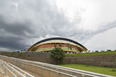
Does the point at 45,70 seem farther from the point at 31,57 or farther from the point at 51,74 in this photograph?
the point at 31,57

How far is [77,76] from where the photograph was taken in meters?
5.16

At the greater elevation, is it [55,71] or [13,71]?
[13,71]

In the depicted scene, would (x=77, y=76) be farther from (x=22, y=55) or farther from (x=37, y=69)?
(x=22, y=55)

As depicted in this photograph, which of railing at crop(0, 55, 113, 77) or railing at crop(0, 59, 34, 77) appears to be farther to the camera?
railing at crop(0, 55, 113, 77)

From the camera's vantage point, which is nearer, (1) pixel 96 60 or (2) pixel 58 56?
(1) pixel 96 60

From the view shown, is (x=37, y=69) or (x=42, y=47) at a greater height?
(x=42, y=47)

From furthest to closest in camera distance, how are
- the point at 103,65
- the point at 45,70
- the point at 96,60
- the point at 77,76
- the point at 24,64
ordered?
→ the point at 96,60 < the point at 103,65 < the point at 24,64 < the point at 45,70 < the point at 77,76

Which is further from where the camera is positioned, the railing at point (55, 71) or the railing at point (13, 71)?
the railing at point (55, 71)

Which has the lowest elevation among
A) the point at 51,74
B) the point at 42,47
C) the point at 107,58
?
the point at 51,74

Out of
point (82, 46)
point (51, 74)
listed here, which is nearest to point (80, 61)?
point (51, 74)

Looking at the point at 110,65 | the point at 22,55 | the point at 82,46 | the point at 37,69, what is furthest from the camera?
the point at 82,46

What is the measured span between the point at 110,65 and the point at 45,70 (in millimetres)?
12686

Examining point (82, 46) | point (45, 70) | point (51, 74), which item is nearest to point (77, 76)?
point (51, 74)

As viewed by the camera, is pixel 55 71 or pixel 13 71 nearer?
pixel 13 71
